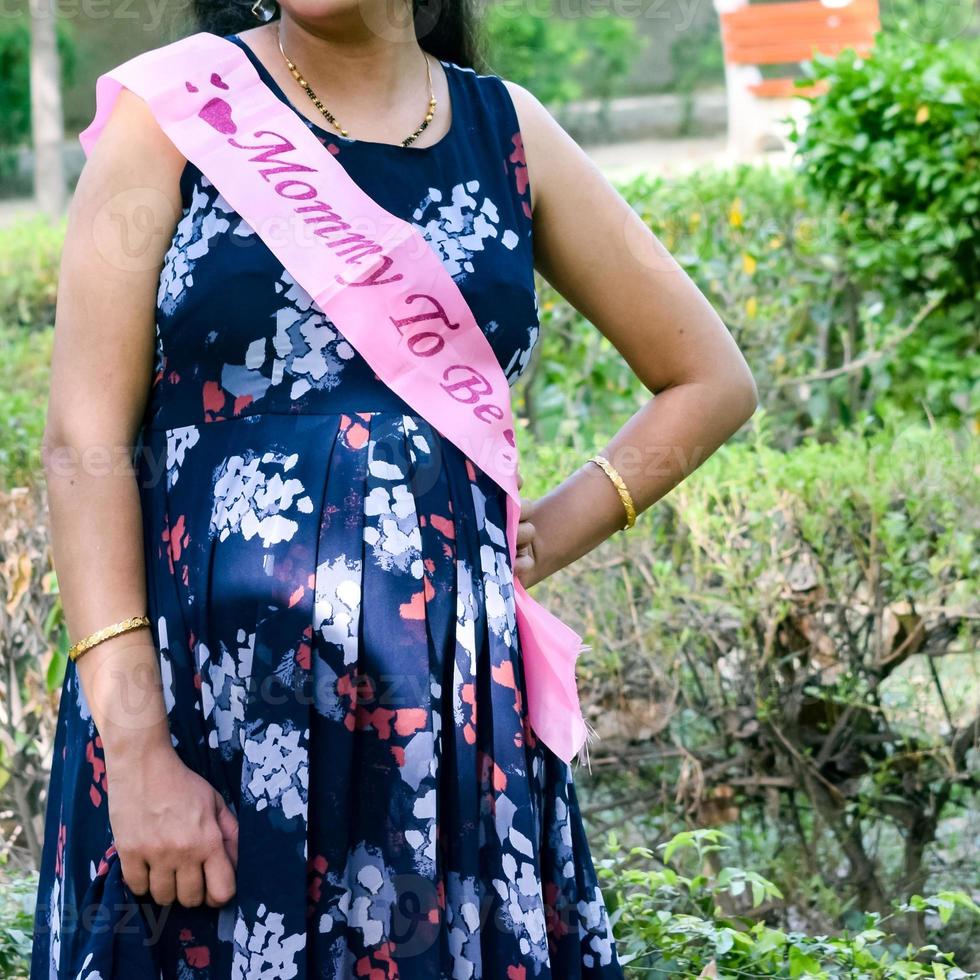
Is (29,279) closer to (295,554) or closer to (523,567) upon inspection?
(523,567)

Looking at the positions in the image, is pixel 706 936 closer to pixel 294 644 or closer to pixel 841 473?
pixel 294 644

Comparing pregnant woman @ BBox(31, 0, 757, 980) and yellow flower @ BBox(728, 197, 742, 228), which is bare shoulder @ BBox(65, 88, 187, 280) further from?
yellow flower @ BBox(728, 197, 742, 228)

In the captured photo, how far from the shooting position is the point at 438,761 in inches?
58.7

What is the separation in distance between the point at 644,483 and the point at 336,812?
0.63 m

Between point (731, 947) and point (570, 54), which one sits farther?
point (570, 54)

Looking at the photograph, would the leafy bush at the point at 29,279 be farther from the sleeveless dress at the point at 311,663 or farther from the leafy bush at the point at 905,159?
the sleeveless dress at the point at 311,663

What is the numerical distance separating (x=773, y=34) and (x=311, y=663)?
1097 cm

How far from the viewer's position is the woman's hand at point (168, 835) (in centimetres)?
142

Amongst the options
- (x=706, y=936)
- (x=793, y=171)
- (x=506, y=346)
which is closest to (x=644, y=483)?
(x=506, y=346)

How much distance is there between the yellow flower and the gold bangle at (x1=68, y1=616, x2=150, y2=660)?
3.81 m

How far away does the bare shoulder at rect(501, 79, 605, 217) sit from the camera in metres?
1.71

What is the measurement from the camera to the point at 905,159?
15.3 feet

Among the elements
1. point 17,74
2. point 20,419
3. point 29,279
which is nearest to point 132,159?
point 20,419

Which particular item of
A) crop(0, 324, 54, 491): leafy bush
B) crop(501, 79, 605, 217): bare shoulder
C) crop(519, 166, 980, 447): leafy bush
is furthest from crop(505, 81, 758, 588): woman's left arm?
crop(519, 166, 980, 447): leafy bush
